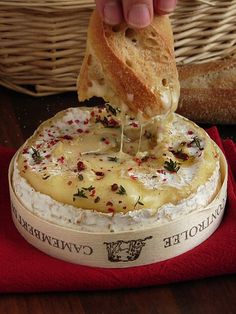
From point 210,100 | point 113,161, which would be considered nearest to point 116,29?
point 113,161

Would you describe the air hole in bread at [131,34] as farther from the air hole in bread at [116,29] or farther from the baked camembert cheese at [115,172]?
the baked camembert cheese at [115,172]

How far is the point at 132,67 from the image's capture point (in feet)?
4.01

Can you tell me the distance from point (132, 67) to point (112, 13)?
0.10 m

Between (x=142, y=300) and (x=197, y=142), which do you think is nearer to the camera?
(x=142, y=300)

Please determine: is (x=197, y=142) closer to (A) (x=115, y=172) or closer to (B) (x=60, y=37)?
(A) (x=115, y=172)

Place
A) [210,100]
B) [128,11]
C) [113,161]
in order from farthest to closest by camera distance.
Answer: [210,100] → [113,161] → [128,11]

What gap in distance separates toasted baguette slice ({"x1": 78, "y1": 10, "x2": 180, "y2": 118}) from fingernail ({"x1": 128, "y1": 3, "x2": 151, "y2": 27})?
0.18 feet

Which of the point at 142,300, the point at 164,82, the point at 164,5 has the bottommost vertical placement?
the point at 142,300

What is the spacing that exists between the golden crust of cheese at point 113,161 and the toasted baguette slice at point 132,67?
10 cm

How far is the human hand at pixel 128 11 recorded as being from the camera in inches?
45.8

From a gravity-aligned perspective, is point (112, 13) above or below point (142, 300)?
above

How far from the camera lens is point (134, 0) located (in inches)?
45.5

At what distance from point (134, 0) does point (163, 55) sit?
129 millimetres

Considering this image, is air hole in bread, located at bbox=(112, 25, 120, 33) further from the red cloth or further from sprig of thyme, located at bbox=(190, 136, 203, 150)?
the red cloth
